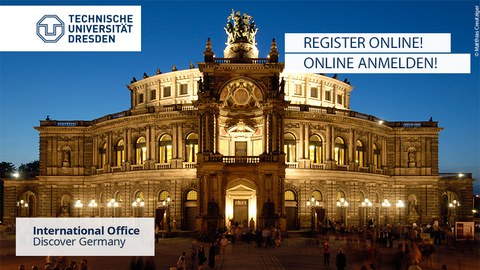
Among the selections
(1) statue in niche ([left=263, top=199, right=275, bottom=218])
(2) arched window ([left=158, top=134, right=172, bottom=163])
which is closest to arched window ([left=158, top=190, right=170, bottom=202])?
(2) arched window ([left=158, top=134, right=172, bottom=163])

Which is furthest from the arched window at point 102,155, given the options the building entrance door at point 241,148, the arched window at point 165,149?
the building entrance door at point 241,148

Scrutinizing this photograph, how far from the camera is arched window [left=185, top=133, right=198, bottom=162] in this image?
63406 millimetres

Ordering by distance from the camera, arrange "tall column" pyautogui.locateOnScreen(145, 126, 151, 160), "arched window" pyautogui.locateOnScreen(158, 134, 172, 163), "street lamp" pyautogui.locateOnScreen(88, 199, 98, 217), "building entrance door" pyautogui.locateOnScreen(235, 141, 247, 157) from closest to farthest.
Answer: "building entrance door" pyautogui.locateOnScreen(235, 141, 247, 157) < "arched window" pyautogui.locateOnScreen(158, 134, 172, 163) < "tall column" pyautogui.locateOnScreen(145, 126, 151, 160) < "street lamp" pyautogui.locateOnScreen(88, 199, 98, 217)

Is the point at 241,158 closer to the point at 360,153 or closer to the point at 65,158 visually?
the point at 360,153

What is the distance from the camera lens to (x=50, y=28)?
29188 mm

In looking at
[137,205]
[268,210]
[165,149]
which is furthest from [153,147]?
[268,210]

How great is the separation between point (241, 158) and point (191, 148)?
854cm

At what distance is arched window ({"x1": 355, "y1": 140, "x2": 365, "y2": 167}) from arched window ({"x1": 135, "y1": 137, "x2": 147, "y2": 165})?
24.1 m

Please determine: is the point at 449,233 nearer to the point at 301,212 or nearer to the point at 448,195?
the point at 301,212

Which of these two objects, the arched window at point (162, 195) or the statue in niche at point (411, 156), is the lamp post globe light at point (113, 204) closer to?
the arched window at point (162, 195)

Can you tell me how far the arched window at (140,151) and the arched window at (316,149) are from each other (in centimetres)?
1842

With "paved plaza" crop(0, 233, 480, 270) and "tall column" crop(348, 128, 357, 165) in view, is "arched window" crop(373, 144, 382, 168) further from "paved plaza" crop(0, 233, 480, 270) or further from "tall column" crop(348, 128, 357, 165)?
"paved plaza" crop(0, 233, 480, 270)

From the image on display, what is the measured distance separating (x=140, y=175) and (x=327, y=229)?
22.3 meters

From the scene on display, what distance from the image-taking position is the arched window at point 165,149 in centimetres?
6475
